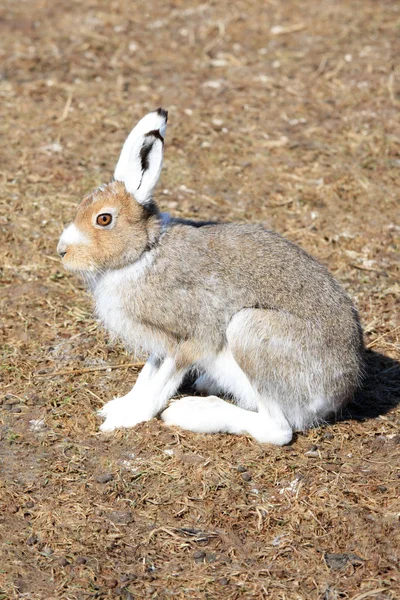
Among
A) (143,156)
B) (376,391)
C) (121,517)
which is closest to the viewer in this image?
(121,517)

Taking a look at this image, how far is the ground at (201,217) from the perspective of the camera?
180 inches

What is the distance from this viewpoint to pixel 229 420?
5.48m

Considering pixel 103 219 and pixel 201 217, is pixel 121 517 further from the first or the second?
pixel 201 217

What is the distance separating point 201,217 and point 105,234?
2.70 m

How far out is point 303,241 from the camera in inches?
307

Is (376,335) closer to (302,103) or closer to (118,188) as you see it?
(118,188)

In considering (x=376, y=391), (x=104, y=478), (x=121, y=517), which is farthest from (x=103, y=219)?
(x=376, y=391)

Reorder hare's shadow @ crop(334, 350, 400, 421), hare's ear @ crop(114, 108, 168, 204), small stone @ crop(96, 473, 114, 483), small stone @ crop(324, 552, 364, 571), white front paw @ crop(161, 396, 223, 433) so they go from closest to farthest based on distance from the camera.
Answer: small stone @ crop(324, 552, 364, 571), small stone @ crop(96, 473, 114, 483), hare's ear @ crop(114, 108, 168, 204), white front paw @ crop(161, 396, 223, 433), hare's shadow @ crop(334, 350, 400, 421)

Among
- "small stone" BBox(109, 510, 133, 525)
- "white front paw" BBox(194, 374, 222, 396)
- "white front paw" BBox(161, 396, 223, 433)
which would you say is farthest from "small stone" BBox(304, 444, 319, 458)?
"small stone" BBox(109, 510, 133, 525)

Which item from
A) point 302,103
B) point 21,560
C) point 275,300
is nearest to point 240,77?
point 302,103

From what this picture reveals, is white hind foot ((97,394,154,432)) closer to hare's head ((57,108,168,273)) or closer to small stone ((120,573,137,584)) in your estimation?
hare's head ((57,108,168,273))

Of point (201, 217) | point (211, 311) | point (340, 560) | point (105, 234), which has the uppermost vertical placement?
point (105, 234)

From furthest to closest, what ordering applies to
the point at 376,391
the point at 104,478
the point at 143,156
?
1. the point at 376,391
2. the point at 143,156
3. the point at 104,478

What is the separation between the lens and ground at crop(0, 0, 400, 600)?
180 inches
